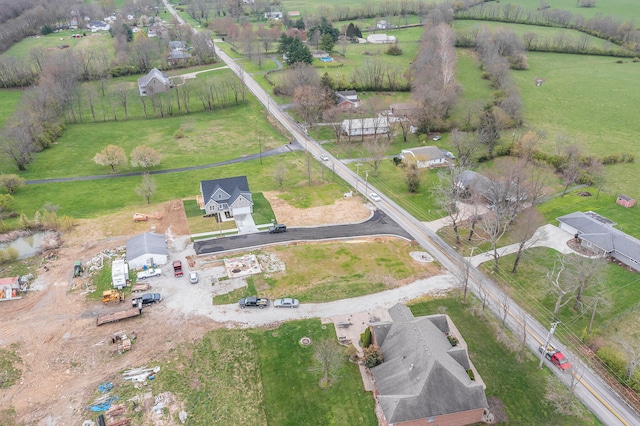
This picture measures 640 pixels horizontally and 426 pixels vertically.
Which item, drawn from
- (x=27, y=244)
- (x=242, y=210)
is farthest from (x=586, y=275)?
(x=27, y=244)

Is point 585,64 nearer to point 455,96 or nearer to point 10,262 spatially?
point 455,96

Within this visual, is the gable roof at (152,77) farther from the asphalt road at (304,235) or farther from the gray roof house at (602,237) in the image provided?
the gray roof house at (602,237)

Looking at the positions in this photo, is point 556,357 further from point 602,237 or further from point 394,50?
point 394,50

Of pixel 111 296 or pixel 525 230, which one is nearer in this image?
pixel 111 296

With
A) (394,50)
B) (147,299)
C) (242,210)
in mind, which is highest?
(394,50)

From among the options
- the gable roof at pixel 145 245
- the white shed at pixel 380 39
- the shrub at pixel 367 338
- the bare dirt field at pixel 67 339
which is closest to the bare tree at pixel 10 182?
the bare dirt field at pixel 67 339

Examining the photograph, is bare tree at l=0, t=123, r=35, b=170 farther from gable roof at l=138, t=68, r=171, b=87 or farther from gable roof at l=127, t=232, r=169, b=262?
gable roof at l=138, t=68, r=171, b=87

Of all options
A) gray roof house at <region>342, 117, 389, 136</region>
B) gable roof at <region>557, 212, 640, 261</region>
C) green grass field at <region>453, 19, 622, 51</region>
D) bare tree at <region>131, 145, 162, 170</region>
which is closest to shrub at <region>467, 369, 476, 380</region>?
gable roof at <region>557, 212, 640, 261</region>

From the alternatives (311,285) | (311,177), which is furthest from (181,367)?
(311,177)
